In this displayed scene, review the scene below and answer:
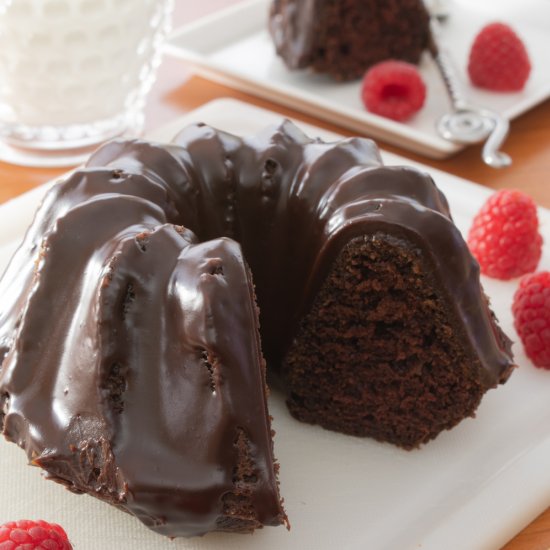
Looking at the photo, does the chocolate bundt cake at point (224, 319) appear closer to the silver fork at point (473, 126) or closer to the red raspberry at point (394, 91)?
the silver fork at point (473, 126)

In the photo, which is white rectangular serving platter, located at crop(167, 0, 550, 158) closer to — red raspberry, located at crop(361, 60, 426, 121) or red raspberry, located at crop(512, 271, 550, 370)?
red raspberry, located at crop(361, 60, 426, 121)

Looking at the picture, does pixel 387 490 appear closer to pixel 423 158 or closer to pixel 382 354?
pixel 382 354

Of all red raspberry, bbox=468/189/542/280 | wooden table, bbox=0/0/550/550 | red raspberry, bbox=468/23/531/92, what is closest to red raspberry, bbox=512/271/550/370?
red raspberry, bbox=468/189/542/280

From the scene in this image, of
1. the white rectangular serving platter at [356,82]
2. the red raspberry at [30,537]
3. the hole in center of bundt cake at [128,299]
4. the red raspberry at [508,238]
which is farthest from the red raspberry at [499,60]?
the red raspberry at [30,537]

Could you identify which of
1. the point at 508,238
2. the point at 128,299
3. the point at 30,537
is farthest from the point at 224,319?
the point at 508,238

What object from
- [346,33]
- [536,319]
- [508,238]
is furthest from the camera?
[346,33]
